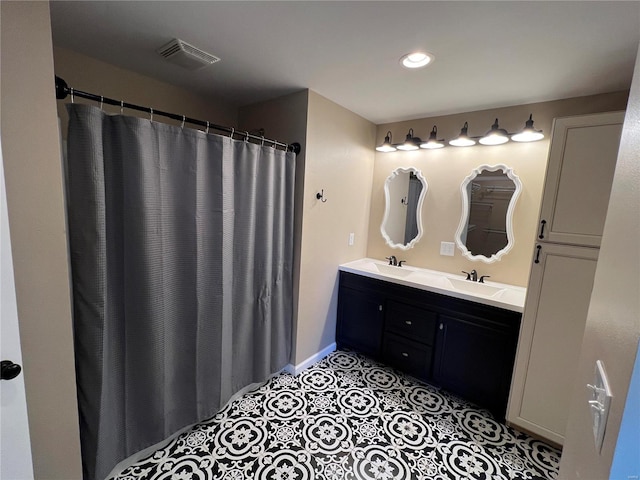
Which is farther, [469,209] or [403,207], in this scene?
[403,207]

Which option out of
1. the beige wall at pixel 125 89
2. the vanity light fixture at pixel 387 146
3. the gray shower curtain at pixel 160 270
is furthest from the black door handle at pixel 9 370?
the vanity light fixture at pixel 387 146

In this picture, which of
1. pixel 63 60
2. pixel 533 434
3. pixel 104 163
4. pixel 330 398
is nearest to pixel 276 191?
pixel 104 163

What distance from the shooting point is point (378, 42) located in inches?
56.3

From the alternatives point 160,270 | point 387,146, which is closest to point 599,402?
point 160,270

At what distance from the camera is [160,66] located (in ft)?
5.98

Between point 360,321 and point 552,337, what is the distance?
4.61 ft

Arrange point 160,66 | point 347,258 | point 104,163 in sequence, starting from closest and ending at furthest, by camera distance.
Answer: point 104,163 < point 160,66 < point 347,258

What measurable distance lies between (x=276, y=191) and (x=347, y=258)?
109 centimetres

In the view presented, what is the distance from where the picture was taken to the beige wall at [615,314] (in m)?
0.50

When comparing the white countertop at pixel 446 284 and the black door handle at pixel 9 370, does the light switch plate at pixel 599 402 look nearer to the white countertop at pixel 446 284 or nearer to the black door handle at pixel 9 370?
the white countertop at pixel 446 284

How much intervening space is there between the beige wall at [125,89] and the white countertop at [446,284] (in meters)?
1.85

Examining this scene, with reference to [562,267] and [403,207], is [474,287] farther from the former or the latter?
[403,207]

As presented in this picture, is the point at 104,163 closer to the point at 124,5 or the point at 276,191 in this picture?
the point at 124,5

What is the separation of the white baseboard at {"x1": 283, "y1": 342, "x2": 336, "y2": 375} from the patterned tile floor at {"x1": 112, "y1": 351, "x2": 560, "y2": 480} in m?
0.16
